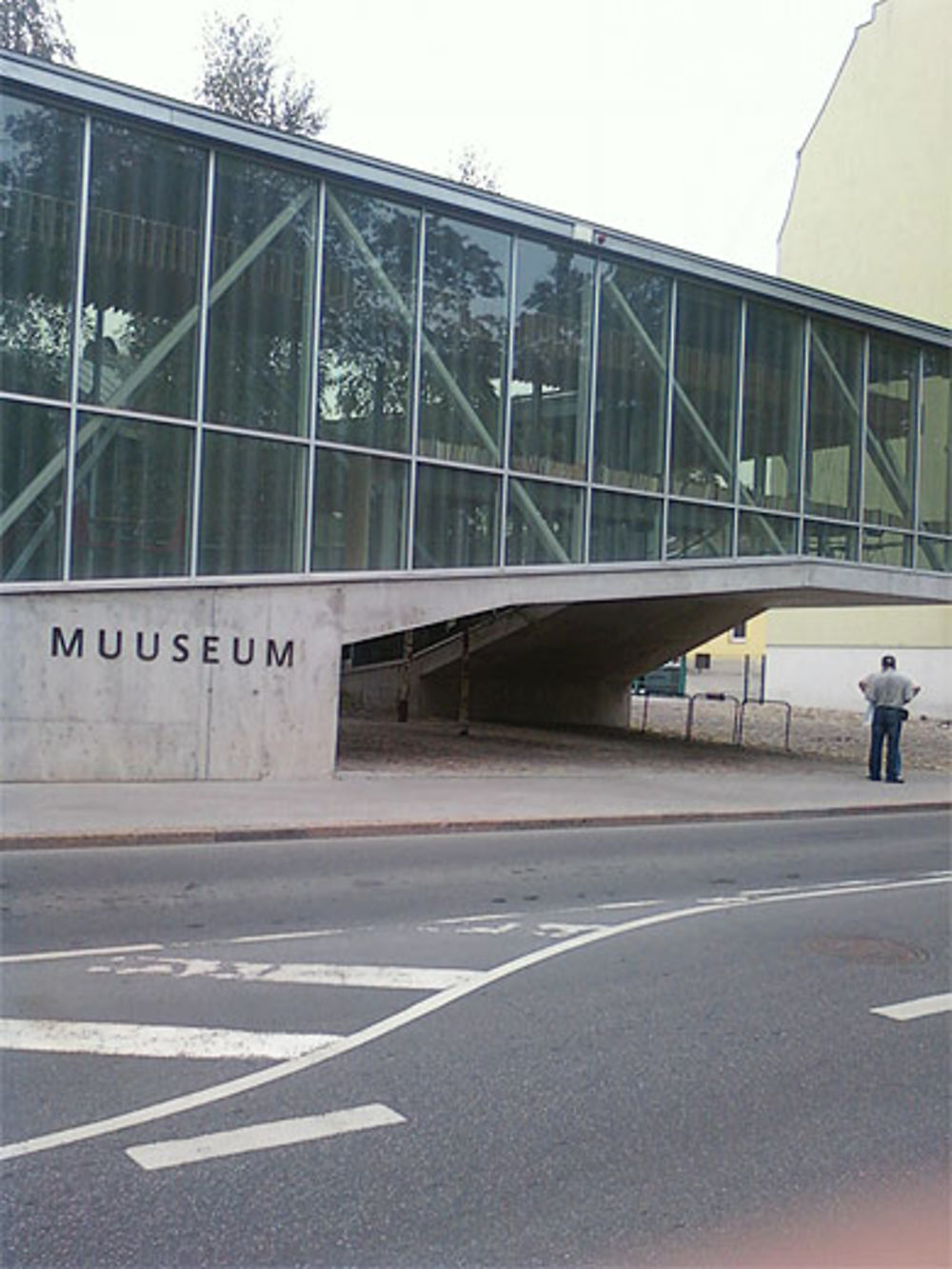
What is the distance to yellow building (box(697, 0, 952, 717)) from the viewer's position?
3822cm

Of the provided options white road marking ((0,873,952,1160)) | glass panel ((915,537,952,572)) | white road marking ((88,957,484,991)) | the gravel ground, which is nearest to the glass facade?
glass panel ((915,537,952,572))

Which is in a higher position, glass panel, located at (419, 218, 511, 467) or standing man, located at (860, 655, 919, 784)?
glass panel, located at (419, 218, 511, 467)

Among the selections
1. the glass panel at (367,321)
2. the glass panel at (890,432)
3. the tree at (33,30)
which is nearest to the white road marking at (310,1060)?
the glass panel at (367,321)

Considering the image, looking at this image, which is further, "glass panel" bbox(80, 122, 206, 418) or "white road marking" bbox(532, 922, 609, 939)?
"glass panel" bbox(80, 122, 206, 418)

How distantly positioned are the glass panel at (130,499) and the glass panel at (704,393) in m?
8.03

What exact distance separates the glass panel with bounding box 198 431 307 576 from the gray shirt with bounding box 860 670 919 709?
8.42 m

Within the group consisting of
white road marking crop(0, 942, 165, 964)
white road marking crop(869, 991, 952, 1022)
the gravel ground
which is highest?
the gravel ground

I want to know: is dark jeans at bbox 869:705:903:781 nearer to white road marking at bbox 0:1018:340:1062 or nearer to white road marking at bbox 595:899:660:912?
white road marking at bbox 595:899:660:912

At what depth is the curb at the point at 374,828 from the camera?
11.0 m

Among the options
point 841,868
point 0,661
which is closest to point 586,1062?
point 841,868

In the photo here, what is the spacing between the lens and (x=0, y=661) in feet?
45.6

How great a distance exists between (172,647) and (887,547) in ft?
44.4

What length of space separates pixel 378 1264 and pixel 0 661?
11.3 metres

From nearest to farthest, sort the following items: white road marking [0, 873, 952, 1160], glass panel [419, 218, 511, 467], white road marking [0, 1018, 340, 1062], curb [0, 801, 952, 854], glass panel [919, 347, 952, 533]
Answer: white road marking [0, 873, 952, 1160] → white road marking [0, 1018, 340, 1062] → curb [0, 801, 952, 854] → glass panel [419, 218, 511, 467] → glass panel [919, 347, 952, 533]
